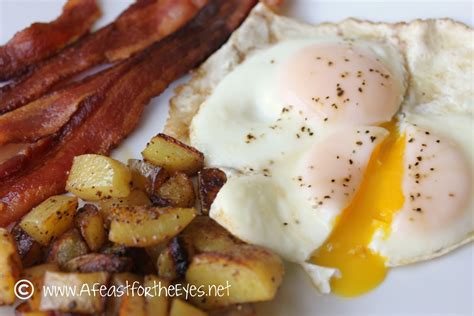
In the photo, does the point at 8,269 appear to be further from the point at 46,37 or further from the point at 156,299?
the point at 46,37

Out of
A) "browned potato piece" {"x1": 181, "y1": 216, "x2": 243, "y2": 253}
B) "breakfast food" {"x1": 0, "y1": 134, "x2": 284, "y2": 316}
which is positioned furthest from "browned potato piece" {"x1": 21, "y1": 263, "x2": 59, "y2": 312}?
"browned potato piece" {"x1": 181, "y1": 216, "x2": 243, "y2": 253}

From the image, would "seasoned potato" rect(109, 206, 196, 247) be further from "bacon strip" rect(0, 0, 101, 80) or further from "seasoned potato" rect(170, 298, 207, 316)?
"bacon strip" rect(0, 0, 101, 80)

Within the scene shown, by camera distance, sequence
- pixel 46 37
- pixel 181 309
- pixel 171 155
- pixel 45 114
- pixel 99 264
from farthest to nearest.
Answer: pixel 46 37 < pixel 45 114 < pixel 171 155 < pixel 99 264 < pixel 181 309

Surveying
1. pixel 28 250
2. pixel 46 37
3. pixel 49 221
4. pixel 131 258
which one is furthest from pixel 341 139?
pixel 46 37

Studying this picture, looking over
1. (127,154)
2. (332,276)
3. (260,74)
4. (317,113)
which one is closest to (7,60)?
(127,154)

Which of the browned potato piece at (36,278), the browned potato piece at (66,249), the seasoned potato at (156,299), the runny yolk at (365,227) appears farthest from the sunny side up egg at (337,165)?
the browned potato piece at (36,278)

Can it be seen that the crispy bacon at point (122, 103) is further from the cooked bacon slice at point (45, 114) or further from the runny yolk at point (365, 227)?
the runny yolk at point (365, 227)

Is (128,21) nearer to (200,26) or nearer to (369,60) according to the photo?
(200,26)

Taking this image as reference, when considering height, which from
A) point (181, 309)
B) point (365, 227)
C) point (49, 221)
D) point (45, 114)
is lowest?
point (365, 227)
